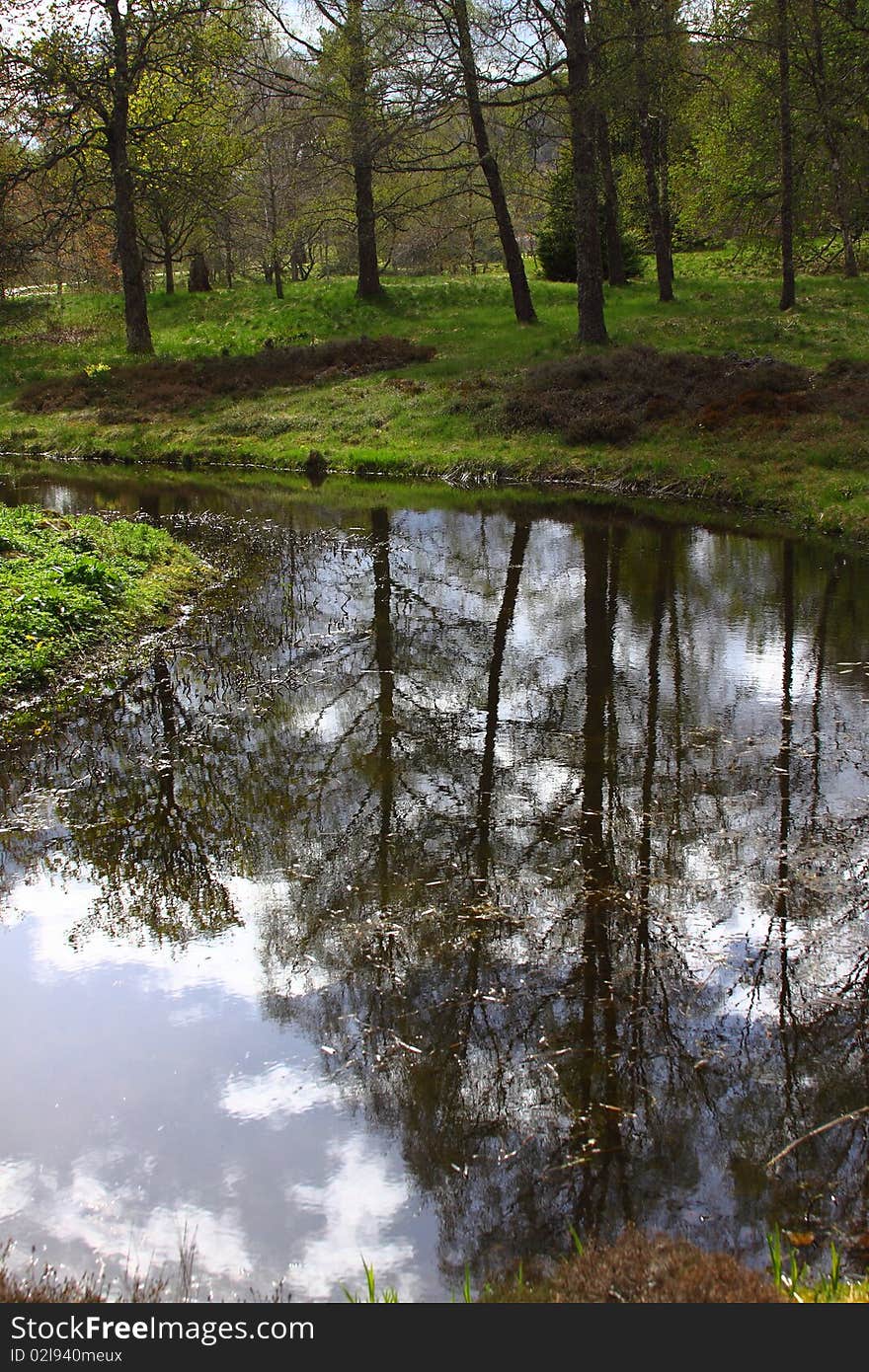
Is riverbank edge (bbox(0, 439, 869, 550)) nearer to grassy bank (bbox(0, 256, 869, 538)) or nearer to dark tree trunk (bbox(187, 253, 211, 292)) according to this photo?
grassy bank (bbox(0, 256, 869, 538))

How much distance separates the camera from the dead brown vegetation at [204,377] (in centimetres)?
2839

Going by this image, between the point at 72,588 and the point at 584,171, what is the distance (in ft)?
60.1

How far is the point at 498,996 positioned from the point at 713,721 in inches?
172

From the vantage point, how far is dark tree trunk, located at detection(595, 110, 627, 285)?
30214 millimetres

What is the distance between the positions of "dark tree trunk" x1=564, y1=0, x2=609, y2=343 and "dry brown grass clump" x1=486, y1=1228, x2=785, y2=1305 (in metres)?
23.5

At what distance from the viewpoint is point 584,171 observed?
2436 centimetres

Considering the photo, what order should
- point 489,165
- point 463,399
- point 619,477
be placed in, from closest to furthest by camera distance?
point 619,477, point 463,399, point 489,165

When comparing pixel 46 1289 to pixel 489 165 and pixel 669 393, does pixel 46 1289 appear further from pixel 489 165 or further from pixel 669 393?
pixel 489 165

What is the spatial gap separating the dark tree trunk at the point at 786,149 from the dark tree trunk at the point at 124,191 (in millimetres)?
16446

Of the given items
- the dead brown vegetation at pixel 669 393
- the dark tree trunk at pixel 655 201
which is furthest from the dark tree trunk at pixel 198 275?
the dead brown vegetation at pixel 669 393

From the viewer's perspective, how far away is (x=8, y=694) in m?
9.45

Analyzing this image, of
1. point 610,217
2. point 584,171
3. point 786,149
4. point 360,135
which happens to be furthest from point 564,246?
point 360,135

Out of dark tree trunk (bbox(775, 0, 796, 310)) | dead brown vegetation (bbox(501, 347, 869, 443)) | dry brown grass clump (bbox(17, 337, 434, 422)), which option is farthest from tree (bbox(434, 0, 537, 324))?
dark tree trunk (bbox(775, 0, 796, 310))
